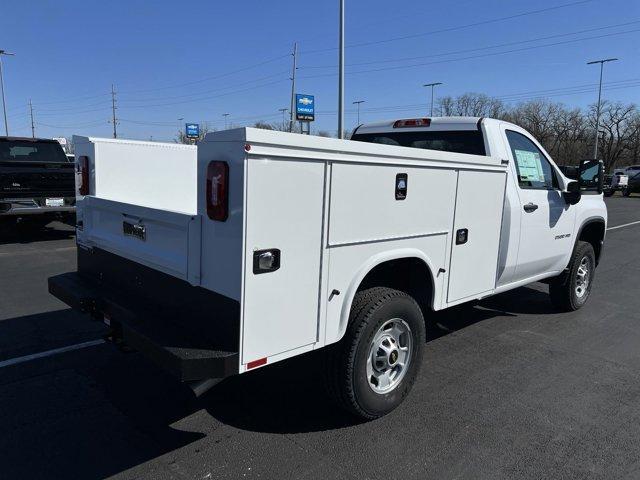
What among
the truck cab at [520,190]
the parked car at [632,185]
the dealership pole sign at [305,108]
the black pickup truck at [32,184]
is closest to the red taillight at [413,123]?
the truck cab at [520,190]

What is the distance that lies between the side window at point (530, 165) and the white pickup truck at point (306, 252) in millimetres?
56

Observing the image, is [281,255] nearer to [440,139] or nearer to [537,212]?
[440,139]

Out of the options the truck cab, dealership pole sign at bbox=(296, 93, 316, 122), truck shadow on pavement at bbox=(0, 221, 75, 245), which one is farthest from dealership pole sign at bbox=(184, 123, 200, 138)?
the truck cab

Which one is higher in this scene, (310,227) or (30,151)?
(30,151)

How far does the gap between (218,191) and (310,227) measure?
1.74 feet

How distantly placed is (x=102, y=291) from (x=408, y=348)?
2.19 m

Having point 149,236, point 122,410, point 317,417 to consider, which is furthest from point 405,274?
point 122,410

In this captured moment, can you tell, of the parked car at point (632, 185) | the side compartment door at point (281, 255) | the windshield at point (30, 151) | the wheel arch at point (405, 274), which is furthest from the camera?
the parked car at point (632, 185)

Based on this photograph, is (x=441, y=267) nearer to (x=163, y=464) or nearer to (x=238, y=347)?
(x=238, y=347)

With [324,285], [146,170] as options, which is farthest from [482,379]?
[146,170]

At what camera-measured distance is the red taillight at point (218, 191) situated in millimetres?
2551

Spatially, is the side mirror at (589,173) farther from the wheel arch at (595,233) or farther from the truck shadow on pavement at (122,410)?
the truck shadow on pavement at (122,410)

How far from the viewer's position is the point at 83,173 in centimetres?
399

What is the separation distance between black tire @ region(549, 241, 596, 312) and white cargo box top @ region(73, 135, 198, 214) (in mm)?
4266
